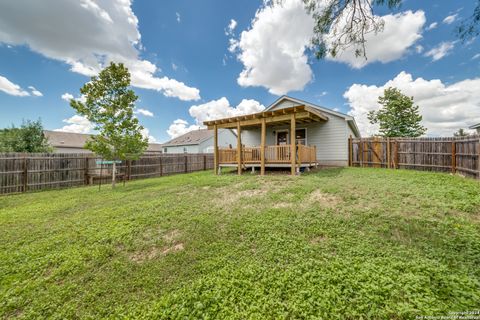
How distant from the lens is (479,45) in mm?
2873

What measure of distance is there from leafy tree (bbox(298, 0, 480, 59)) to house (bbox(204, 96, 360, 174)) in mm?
4167

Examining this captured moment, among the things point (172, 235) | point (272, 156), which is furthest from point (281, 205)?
point (272, 156)

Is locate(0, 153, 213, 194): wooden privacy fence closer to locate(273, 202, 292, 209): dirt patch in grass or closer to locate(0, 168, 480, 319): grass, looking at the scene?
locate(0, 168, 480, 319): grass

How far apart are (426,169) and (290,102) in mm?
8651

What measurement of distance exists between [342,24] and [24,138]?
1759 centimetres

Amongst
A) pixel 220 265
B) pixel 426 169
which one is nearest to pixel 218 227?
pixel 220 265

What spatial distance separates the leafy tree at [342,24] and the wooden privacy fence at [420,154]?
23.7 ft

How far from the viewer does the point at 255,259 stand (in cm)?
285

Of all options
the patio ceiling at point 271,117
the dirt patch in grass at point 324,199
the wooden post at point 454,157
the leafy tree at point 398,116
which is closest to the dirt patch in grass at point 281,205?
the dirt patch in grass at point 324,199

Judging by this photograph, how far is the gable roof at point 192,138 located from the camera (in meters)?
25.5

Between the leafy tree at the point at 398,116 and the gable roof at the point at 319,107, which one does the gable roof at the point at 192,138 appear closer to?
the gable roof at the point at 319,107

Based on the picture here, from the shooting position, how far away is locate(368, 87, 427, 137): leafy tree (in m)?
21.1

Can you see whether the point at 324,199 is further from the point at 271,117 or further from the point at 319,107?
the point at 319,107

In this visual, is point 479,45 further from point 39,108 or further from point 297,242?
point 39,108
